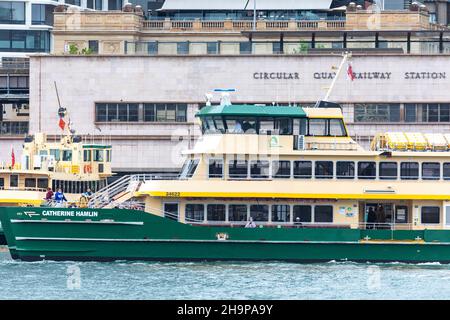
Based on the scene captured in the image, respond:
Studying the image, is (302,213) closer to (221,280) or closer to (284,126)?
(284,126)

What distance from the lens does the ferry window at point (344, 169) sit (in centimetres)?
5359

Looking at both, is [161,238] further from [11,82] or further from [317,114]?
[11,82]

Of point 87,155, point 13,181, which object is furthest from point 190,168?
point 87,155

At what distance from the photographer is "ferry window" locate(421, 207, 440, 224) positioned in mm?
54000

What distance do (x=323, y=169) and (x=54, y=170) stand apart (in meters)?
14.3

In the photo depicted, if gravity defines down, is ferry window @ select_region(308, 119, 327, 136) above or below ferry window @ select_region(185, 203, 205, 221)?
above

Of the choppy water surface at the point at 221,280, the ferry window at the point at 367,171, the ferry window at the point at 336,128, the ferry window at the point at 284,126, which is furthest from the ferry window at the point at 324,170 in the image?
the choppy water surface at the point at 221,280

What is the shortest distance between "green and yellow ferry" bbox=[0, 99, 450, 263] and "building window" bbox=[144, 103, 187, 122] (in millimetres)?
20801

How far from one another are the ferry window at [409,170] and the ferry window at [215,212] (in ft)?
20.0

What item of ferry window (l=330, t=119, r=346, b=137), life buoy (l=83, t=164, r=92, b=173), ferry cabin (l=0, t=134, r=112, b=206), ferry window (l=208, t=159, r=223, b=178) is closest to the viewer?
ferry window (l=208, t=159, r=223, b=178)

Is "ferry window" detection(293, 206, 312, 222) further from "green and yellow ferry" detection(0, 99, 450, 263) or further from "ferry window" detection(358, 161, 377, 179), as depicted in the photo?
"ferry window" detection(358, 161, 377, 179)

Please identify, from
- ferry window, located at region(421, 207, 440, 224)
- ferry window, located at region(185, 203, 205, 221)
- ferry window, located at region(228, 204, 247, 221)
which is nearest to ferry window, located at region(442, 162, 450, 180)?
ferry window, located at region(421, 207, 440, 224)
